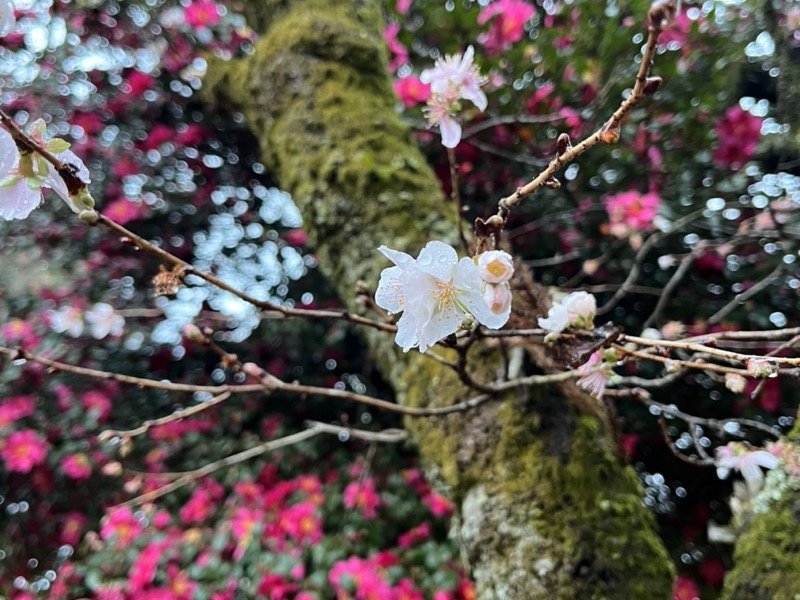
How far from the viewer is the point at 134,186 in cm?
226

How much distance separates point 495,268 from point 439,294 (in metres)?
0.05

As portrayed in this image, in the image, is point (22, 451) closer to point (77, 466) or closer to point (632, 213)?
point (77, 466)

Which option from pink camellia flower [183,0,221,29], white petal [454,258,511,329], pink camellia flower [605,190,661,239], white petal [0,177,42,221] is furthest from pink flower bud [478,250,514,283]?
pink camellia flower [183,0,221,29]

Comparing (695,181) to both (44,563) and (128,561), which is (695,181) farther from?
(44,563)

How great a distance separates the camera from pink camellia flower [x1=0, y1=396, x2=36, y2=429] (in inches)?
73.9

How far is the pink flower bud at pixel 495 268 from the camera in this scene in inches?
17.2

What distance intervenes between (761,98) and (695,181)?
47cm

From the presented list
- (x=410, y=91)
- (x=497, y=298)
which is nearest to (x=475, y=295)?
(x=497, y=298)

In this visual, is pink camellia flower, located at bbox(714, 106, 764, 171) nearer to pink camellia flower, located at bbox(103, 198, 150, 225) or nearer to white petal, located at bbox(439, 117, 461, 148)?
white petal, located at bbox(439, 117, 461, 148)

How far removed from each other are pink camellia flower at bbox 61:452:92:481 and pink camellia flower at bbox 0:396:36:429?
0.73ft

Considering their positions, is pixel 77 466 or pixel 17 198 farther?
pixel 77 466

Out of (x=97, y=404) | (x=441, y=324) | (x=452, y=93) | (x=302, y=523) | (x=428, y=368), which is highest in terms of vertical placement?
(x=452, y=93)

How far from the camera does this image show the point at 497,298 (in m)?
0.44

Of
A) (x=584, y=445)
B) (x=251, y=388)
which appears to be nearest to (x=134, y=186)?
(x=251, y=388)
